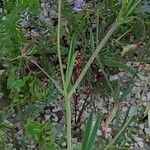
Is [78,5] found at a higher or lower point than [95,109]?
higher

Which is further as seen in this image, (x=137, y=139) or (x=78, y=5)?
(x=78, y=5)

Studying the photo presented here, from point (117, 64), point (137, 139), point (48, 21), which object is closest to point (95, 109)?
point (137, 139)

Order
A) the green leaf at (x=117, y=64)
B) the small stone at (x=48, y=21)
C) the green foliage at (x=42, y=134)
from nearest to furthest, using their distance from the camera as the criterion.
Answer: the green foliage at (x=42, y=134), the green leaf at (x=117, y=64), the small stone at (x=48, y=21)

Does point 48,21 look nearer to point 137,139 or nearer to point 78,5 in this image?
point 78,5

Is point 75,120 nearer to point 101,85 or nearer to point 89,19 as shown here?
point 101,85

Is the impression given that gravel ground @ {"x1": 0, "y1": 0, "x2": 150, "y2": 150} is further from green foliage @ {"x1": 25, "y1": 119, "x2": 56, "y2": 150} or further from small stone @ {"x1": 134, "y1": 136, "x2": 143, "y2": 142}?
green foliage @ {"x1": 25, "y1": 119, "x2": 56, "y2": 150}

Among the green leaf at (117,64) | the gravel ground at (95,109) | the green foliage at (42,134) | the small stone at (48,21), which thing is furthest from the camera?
the small stone at (48,21)

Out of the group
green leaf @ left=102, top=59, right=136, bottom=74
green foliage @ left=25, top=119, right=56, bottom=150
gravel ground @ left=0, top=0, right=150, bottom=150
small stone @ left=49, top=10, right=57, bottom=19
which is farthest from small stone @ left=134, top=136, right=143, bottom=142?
small stone @ left=49, top=10, right=57, bottom=19

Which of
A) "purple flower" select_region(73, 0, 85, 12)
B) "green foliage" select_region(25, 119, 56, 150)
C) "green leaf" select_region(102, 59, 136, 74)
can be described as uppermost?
"purple flower" select_region(73, 0, 85, 12)

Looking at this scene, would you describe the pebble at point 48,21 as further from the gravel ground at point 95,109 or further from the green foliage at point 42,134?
the green foliage at point 42,134

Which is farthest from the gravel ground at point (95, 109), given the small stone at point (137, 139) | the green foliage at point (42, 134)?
the green foliage at point (42, 134)

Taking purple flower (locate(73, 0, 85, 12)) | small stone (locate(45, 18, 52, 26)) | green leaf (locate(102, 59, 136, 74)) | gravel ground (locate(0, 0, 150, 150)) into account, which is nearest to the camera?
green leaf (locate(102, 59, 136, 74))
